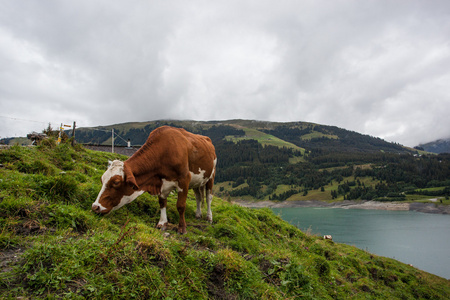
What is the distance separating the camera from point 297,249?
872cm

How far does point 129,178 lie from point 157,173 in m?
0.87

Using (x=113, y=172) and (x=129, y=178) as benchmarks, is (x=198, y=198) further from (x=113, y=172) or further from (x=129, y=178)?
(x=113, y=172)

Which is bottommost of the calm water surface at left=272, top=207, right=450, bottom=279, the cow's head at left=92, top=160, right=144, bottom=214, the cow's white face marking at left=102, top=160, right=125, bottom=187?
the calm water surface at left=272, top=207, right=450, bottom=279

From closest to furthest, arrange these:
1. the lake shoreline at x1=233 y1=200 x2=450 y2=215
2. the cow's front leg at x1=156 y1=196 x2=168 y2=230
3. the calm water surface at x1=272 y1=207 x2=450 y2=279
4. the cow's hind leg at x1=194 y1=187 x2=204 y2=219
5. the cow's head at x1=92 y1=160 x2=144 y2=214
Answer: the cow's head at x1=92 y1=160 x2=144 y2=214
the cow's front leg at x1=156 y1=196 x2=168 y2=230
the cow's hind leg at x1=194 y1=187 x2=204 y2=219
the calm water surface at x1=272 y1=207 x2=450 y2=279
the lake shoreline at x1=233 y1=200 x2=450 y2=215

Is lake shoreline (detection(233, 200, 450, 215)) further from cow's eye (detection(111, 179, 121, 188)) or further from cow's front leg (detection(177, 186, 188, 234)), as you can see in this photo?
cow's eye (detection(111, 179, 121, 188))

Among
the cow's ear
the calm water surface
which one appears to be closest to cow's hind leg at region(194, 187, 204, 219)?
the cow's ear

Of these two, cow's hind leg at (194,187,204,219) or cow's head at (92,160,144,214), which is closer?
cow's head at (92,160,144,214)

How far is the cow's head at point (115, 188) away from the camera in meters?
5.37

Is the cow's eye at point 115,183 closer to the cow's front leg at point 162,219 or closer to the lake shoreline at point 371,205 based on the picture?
the cow's front leg at point 162,219

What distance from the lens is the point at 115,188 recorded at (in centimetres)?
550

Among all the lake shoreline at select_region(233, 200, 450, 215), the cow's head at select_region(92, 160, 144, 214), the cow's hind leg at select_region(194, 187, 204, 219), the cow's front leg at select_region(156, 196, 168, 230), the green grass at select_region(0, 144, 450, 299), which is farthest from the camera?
the lake shoreline at select_region(233, 200, 450, 215)

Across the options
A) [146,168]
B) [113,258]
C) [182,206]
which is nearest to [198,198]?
[182,206]

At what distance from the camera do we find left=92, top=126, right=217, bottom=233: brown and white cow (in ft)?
17.9

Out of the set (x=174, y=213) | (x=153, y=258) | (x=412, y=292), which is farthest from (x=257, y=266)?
(x=412, y=292)
